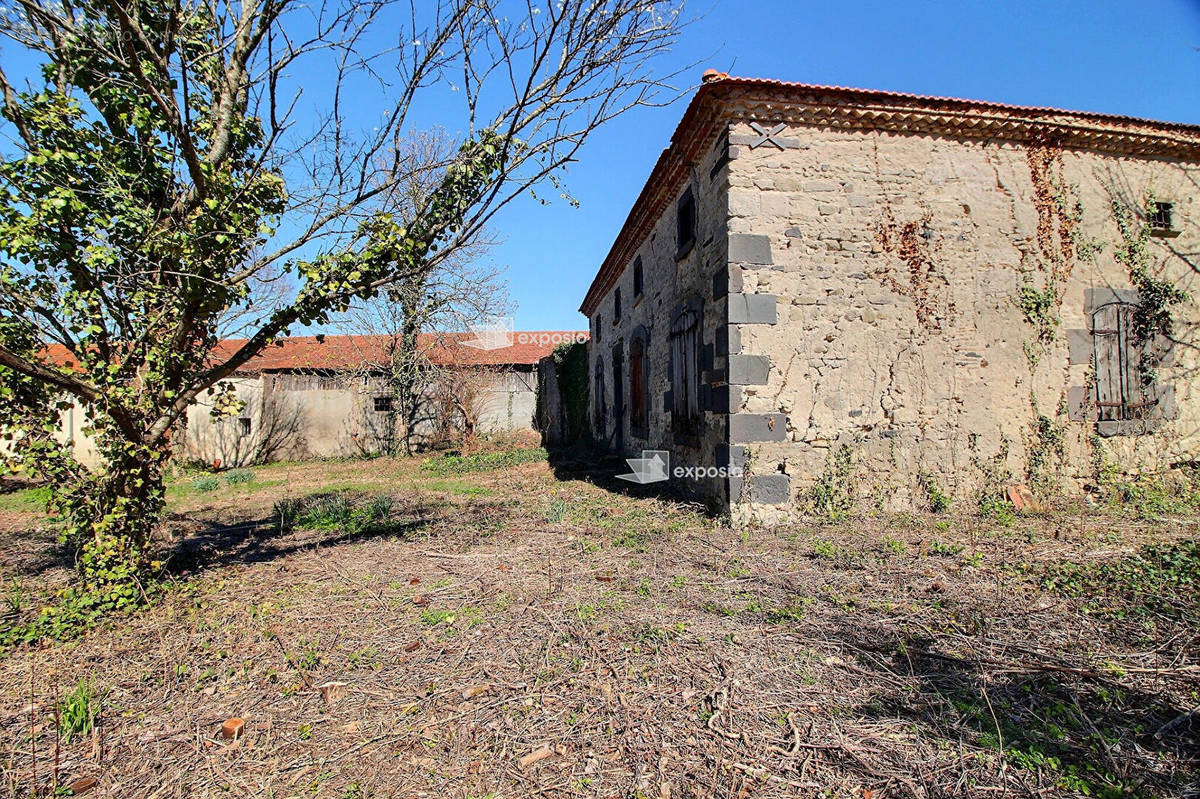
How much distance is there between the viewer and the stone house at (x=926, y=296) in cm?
626

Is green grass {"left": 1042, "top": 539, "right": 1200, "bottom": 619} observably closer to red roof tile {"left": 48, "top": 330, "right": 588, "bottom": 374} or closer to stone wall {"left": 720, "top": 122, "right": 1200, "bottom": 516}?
stone wall {"left": 720, "top": 122, "right": 1200, "bottom": 516}

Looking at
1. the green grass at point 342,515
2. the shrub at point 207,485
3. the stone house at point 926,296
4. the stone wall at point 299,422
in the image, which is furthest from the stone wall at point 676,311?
the shrub at point 207,485

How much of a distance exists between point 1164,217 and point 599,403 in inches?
459

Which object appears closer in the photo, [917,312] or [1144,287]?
[917,312]

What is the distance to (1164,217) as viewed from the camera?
7500mm

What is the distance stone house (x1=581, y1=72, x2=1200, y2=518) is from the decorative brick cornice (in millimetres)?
26

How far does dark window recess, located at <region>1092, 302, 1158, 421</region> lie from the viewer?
23.4 ft

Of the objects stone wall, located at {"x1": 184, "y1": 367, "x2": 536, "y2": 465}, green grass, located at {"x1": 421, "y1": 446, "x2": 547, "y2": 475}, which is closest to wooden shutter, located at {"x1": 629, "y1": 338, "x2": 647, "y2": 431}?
green grass, located at {"x1": 421, "y1": 446, "x2": 547, "y2": 475}

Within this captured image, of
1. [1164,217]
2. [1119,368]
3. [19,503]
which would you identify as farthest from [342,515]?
[1164,217]

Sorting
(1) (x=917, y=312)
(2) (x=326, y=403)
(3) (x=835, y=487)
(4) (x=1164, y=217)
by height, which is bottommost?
(3) (x=835, y=487)

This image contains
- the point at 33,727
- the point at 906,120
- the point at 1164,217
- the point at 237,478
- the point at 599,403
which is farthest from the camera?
the point at 599,403

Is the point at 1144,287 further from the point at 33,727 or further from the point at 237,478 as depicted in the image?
the point at 237,478

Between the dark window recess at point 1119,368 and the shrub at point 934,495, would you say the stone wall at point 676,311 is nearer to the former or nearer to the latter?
the shrub at point 934,495

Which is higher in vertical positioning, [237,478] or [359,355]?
[359,355]
